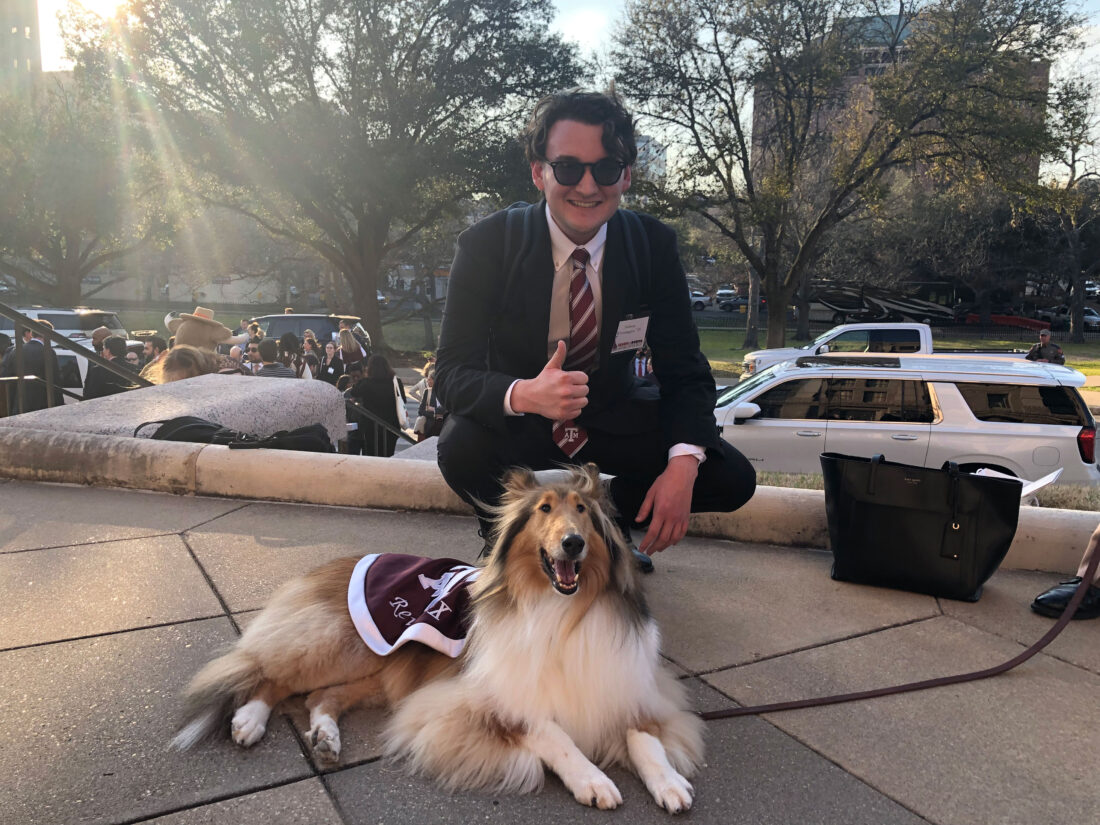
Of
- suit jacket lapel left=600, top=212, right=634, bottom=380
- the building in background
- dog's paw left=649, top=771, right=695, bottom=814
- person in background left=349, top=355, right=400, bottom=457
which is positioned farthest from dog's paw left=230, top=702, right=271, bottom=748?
the building in background

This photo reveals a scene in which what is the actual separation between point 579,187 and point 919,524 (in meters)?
2.33

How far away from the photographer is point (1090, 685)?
125 inches

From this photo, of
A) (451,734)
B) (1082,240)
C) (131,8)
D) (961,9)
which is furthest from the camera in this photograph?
(1082,240)

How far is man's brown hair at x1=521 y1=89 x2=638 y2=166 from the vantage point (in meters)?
3.31

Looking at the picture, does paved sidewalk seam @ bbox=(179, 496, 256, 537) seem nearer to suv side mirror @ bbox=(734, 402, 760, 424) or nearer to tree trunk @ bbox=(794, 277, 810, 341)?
suv side mirror @ bbox=(734, 402, 760, 424)

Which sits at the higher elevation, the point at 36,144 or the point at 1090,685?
the point at 36,144

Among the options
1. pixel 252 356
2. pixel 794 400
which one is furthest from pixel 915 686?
pixel 252 356

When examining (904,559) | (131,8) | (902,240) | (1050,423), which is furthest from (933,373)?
(902,240)

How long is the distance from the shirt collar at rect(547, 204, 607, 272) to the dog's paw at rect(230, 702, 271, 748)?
2.07 meters

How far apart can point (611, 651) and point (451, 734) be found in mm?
565

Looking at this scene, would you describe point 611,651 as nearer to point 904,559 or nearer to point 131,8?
point 904,559

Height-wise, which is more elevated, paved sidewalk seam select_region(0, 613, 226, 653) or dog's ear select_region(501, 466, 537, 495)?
dog's ear select_region(501, 466, 537, 495)

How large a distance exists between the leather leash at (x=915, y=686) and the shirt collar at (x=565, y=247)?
1.89 meters

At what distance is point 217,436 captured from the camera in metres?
5.80
